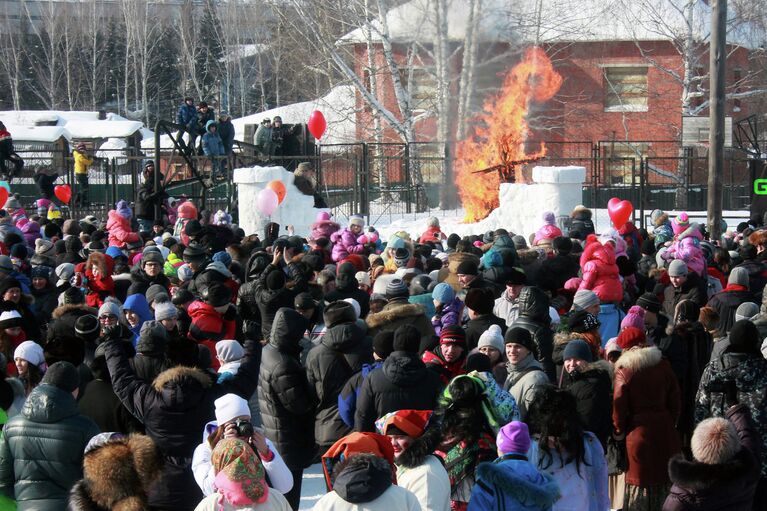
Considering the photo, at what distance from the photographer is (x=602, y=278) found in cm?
923

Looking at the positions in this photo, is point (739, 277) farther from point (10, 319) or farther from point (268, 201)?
point (268, 201)

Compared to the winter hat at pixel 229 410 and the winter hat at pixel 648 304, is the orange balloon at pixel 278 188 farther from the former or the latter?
the winter hat at pixel 229 410

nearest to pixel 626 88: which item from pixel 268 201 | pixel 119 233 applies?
pixel 268 201

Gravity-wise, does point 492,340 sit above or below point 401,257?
below

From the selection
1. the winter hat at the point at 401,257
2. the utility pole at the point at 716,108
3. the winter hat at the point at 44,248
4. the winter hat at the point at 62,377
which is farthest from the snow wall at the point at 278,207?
the winter hat at the point at 62,377

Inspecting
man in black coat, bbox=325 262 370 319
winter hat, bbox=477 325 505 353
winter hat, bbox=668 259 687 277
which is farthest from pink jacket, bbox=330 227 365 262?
winter hat, bbox=477 325 505 353

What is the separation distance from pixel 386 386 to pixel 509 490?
144 cm

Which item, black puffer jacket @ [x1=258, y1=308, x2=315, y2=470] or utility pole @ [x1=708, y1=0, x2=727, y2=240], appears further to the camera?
Answer: utility pole @ [x1=708, y1=0, x2=727, y2=240]

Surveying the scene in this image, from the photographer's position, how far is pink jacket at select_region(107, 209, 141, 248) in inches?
478

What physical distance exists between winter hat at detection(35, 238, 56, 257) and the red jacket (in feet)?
13.0

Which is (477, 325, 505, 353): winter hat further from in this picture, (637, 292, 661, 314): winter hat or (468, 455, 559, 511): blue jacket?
(468, 455, 559, 511): blue jacket

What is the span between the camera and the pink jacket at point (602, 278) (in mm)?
9188

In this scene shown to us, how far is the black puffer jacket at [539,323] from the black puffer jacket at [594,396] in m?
0.91

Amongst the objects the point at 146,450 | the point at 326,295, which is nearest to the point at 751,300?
the point at 326,295
